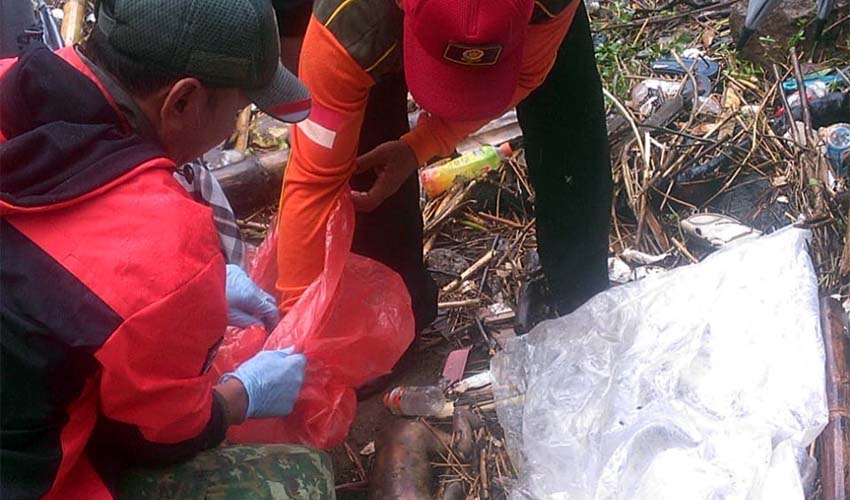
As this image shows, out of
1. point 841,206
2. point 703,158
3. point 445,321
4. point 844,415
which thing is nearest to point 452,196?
point 445,321

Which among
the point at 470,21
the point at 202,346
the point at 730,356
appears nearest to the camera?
the point at 202,346

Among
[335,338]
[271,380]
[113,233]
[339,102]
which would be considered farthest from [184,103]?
[335,338]

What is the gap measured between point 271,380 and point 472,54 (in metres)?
0.88

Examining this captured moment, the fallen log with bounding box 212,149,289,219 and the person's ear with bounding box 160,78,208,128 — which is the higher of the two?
the person's ear with bounding box 160,78,208,128

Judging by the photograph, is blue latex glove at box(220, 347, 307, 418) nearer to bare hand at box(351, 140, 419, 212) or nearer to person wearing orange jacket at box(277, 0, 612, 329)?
person wearing orange jacket at box(277, 0, 612, 329)

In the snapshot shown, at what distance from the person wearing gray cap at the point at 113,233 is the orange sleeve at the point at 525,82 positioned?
0.60 metres

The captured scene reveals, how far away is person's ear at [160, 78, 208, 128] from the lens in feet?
4.91

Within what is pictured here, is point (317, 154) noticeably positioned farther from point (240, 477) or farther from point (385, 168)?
point (240, 477)

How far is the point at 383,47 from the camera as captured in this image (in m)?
1.96

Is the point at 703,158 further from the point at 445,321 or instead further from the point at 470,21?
the point at 470,21

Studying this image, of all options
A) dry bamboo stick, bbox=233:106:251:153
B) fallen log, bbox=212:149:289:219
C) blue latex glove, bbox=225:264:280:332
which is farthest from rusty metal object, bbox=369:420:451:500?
dry bamboo stick, bbox=233:106:251:153

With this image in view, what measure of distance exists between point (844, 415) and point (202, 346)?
1.48m

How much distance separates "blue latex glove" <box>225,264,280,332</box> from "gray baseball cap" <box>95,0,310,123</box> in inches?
36.0

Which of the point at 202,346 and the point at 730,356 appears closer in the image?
the point at 202,346
